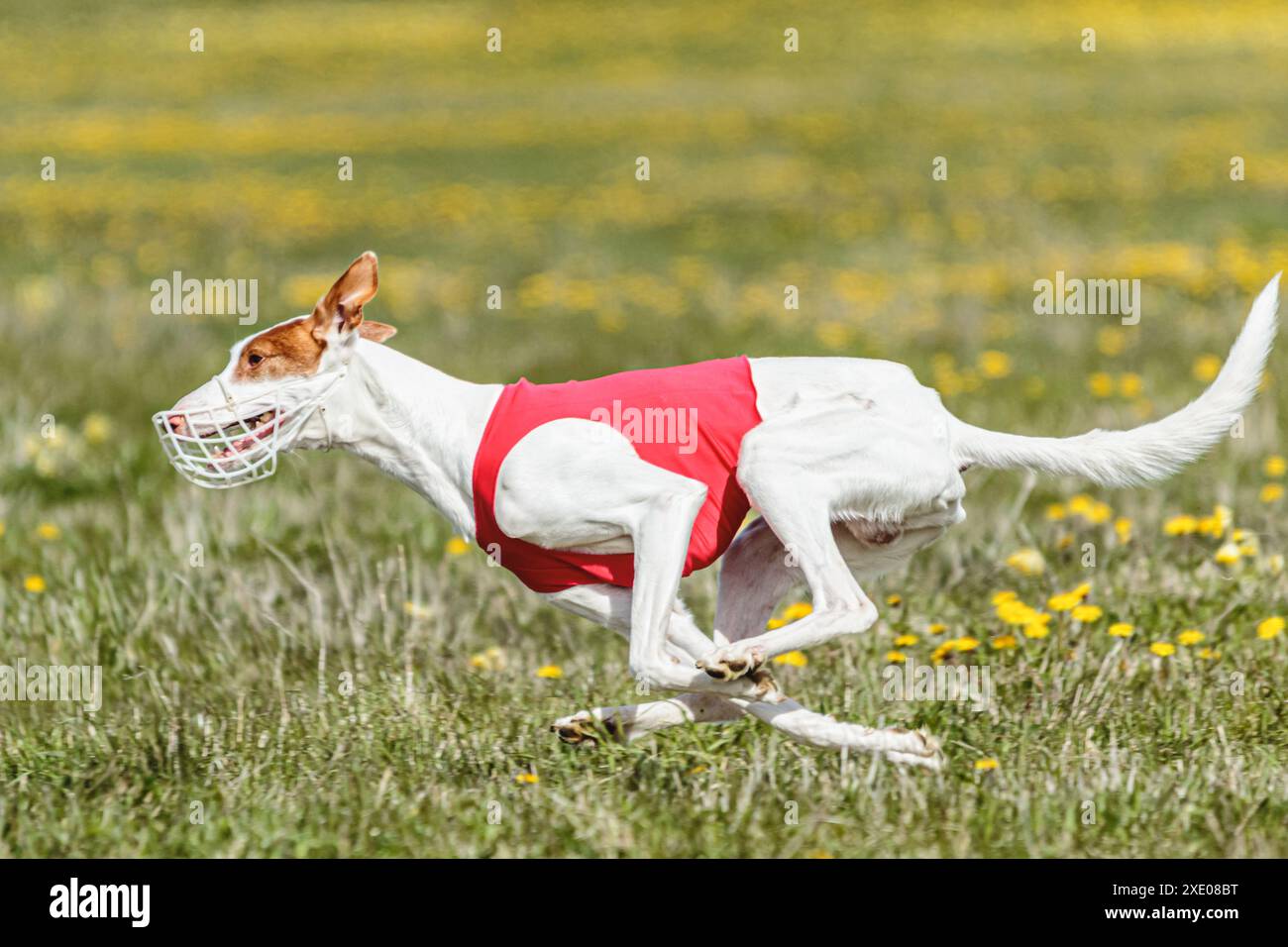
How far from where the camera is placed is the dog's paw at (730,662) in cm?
413

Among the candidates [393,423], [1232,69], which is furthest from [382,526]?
[1232,69]

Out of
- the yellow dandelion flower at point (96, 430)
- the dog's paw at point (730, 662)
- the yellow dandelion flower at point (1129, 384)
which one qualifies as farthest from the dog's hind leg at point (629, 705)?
the yellow dandelion flower at point (96, 430)

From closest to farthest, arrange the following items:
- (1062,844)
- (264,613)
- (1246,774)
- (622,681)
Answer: (1062,844) < (1246,774) < (622,681) < (264,613)

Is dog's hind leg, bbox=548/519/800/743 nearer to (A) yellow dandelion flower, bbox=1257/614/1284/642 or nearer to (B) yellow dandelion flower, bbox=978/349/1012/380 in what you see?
(A) yellow dandelion flower, bbox=1257/614/1284/642

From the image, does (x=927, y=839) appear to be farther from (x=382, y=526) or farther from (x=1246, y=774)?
(x=382, y=526)

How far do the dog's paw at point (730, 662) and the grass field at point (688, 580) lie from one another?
335 mm

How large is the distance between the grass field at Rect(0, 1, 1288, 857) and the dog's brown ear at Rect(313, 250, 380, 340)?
1122 mm

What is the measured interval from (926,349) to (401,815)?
6172 mm

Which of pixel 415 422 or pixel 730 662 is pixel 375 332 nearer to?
pixel 415 422

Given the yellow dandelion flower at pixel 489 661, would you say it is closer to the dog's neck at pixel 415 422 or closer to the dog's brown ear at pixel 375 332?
the dog's neck at pixel 415 422

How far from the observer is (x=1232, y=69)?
26469 mm

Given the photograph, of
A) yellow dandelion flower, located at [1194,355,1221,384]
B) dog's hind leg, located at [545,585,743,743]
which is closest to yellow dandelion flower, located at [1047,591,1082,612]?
dog's hind leg, located at [545,585,743,743]

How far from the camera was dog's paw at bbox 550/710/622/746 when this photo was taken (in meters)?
4.58

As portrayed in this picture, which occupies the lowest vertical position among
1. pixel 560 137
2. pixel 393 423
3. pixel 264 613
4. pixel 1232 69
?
pixel 264 613
